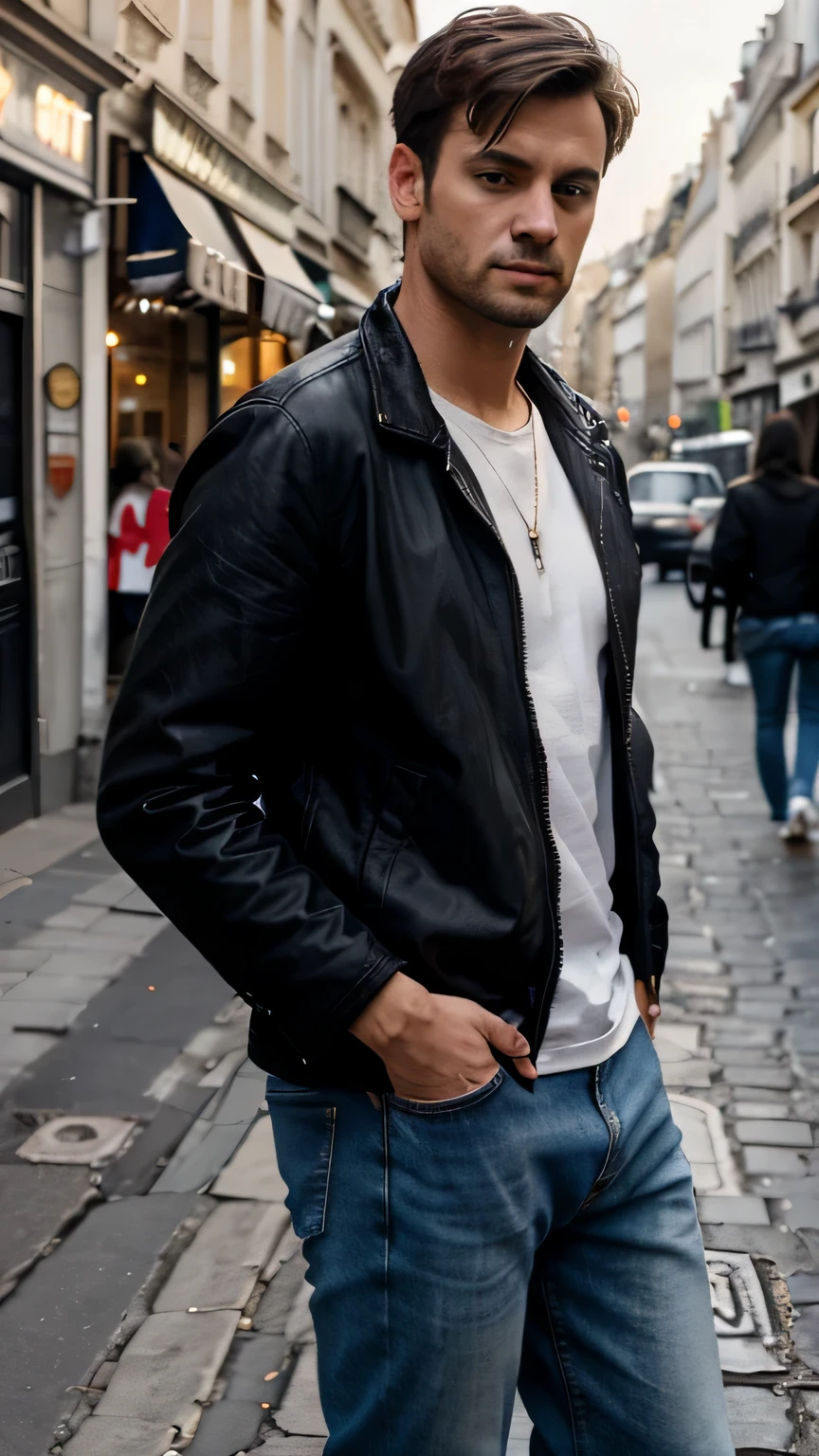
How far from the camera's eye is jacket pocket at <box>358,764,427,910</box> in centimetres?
158

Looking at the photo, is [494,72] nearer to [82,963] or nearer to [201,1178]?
[201,1178]

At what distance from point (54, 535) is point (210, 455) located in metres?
7.42

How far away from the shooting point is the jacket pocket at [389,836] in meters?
1.58

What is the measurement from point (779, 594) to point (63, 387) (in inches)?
150

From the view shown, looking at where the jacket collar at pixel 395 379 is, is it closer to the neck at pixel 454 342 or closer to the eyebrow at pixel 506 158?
the neck at pixel 454 342

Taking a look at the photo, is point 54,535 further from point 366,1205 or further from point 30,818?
point 366,1205

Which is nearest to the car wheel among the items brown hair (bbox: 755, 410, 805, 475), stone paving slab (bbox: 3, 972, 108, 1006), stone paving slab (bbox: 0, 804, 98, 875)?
brown hair (bbox: 755, 410, 805, 475)

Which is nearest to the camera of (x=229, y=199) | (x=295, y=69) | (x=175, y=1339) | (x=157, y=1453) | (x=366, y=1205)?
(x=366, y=1205)

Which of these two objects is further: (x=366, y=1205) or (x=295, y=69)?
(x=295, y=69)

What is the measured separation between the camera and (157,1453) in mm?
2809

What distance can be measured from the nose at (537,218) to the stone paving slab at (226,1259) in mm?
2330

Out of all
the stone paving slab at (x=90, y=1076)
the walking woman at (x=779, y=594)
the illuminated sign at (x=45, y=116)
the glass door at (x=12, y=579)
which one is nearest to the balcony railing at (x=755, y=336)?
the illuminated sign at (x=45, y=116)

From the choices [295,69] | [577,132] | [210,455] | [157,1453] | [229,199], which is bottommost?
[157,1453]

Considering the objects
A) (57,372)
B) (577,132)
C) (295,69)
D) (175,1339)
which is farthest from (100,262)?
(295,69)
